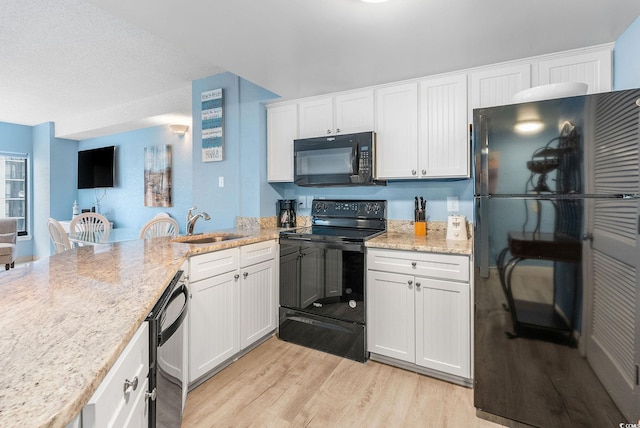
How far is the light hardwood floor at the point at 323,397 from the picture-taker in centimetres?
168

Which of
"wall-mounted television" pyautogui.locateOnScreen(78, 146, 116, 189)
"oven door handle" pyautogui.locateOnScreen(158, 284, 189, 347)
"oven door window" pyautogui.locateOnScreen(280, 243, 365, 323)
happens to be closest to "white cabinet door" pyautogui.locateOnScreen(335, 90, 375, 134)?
"oven door window" pyautogui.locateOnScreen(280, 243, 365, 323)

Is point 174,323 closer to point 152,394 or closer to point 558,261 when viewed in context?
point 152,394

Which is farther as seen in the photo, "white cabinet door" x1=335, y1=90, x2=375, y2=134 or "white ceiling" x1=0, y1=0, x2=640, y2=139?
"white cabinet door" x1=335, y1=90, x2=375, y2=134

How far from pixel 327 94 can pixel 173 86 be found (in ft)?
7.07

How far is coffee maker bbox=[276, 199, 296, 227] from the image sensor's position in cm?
317

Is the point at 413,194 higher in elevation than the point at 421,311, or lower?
higher

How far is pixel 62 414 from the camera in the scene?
466 millimetres

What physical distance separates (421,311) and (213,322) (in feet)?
4.48

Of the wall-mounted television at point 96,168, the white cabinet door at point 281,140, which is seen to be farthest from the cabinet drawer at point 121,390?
the wall-mounted television at point 96,168

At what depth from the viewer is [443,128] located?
7.59 feet

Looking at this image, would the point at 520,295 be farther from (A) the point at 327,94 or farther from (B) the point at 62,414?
(A) the point at 327,94

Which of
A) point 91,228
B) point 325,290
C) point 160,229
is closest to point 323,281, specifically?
point 325,290

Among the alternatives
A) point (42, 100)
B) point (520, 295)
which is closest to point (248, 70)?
point (520, 295)

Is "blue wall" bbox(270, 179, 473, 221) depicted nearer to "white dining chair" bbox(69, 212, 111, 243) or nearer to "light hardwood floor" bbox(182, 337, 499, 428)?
"light hardwood floor" bbox(182, 337, 499, 428)
